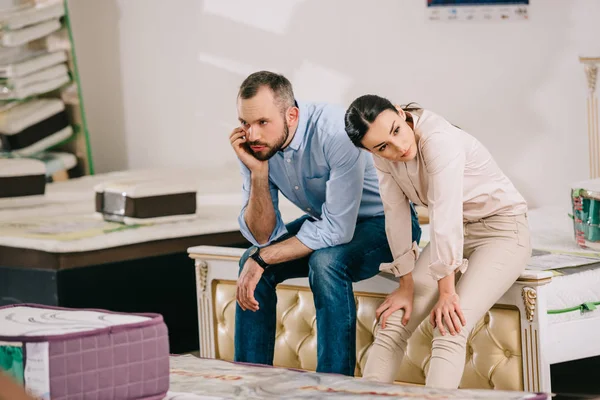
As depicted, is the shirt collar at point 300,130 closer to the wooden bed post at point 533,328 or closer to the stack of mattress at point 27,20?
the wooden bed post at point 533,328

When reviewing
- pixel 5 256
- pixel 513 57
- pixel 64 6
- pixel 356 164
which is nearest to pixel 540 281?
pixel 356 164

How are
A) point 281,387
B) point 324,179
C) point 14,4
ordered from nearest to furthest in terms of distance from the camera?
point 281,387
point 324,179
point 14,4

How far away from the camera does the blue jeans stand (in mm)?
2369

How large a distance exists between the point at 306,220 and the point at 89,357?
1.20 m

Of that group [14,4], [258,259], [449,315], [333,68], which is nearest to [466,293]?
[449,315]

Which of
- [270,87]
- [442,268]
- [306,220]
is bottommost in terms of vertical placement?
[442,268]

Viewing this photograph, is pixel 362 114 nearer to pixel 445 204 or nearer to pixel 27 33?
pixel 445 204

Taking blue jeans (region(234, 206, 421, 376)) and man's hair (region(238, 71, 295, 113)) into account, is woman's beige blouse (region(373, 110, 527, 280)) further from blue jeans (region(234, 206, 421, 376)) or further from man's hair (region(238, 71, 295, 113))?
man's hair (region(238, 71, 295, 113))

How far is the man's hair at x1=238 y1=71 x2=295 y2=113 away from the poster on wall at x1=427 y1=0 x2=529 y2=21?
2319 millimetres

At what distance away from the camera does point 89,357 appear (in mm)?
1462

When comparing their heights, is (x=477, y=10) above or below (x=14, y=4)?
below

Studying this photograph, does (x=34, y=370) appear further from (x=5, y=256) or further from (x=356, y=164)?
(x=5, y=256)

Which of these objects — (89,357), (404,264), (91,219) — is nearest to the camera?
(89,357)

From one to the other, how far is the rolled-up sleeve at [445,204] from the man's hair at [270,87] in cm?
43
